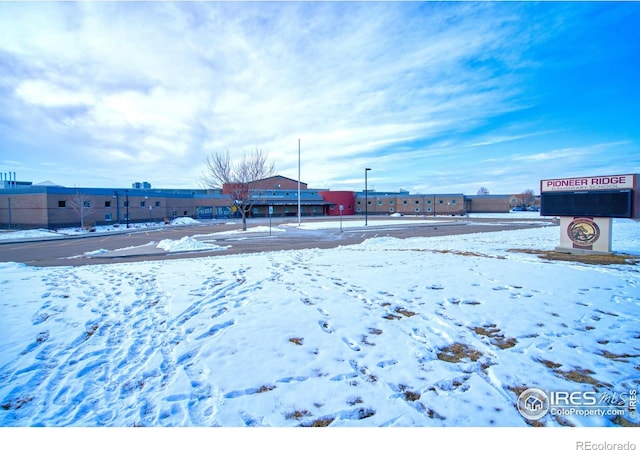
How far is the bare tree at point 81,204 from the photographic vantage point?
35125 millimetres

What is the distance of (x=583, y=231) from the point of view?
44.9 ft

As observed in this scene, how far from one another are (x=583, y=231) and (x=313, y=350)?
1480 centimetres

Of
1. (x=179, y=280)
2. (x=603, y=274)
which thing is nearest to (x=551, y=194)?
(x=603, y=274)

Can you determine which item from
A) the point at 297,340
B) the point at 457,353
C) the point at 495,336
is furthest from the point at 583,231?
the point at 297,340

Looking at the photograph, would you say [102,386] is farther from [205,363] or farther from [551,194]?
[551,194]

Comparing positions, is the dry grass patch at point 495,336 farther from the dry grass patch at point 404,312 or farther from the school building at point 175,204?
the school building at point 175,204

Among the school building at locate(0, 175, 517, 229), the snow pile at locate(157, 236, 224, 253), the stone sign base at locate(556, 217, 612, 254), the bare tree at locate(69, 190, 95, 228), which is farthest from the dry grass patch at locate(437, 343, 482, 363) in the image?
the bare tree at locate(69, 190, 95, 228)

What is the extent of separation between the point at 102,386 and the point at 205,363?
1.13 m

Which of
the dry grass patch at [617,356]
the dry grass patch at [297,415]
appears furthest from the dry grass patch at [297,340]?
the dry grass patch at [617,356]

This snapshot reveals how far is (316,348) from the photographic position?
4.57m

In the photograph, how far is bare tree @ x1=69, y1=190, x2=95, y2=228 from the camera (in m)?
35.1

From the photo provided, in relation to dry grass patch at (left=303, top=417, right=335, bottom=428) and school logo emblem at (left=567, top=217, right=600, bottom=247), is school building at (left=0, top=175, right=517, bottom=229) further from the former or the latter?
dry grass patch at (left=303, top=417, right=335, bottom=428)

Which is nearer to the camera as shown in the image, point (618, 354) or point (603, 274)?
point (618, 354)
